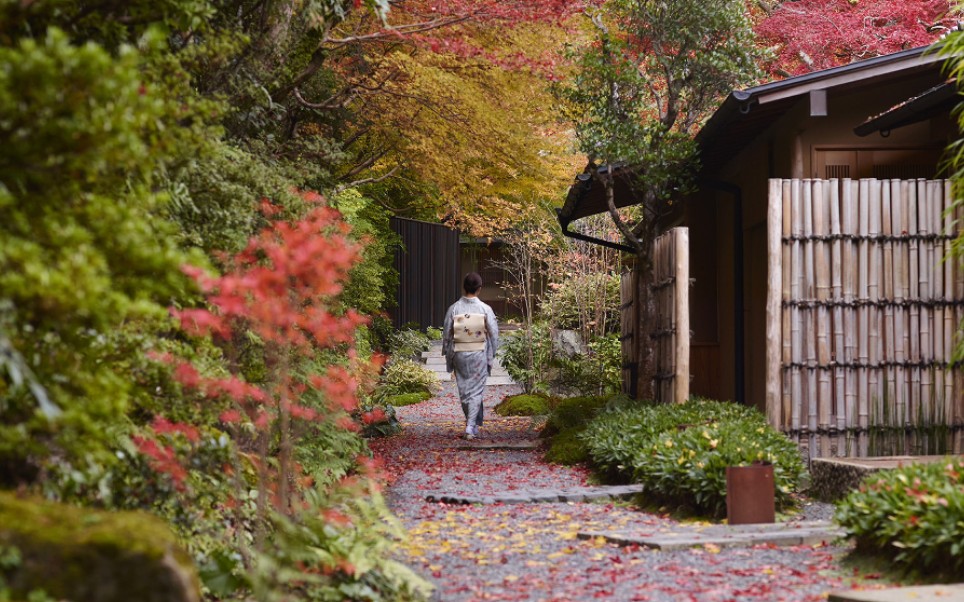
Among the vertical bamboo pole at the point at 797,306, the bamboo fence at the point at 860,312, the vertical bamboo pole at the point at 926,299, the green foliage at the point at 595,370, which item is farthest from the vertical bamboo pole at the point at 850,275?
the green foliage at the point at 595,370

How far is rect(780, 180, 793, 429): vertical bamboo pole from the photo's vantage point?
848 centimetres

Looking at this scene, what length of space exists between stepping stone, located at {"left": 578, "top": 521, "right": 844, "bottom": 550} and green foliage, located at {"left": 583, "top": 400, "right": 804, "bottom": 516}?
0.62 m

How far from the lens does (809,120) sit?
384 inches

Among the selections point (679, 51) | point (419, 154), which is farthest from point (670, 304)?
point (419, 154)

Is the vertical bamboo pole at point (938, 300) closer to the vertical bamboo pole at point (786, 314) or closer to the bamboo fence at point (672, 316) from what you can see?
→ the vertical bamboo pole at point (786, 314)

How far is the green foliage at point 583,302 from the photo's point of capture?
20234 millimetres

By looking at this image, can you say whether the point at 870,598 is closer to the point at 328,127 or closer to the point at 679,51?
the point at 679,51

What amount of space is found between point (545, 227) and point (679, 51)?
488 inches

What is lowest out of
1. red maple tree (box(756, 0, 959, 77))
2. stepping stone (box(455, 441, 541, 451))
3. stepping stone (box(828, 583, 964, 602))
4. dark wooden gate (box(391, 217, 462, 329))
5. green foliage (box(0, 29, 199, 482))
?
stepping stone (box(455, 441, 541, 451))

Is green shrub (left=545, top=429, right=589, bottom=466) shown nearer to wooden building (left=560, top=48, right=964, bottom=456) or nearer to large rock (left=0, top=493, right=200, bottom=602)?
wooden building (left=560, top=48, right=964, bottom=456)

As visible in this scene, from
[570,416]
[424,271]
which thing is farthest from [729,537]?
[424,271]

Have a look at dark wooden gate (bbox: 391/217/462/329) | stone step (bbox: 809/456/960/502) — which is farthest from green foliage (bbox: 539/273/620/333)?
stone step (bbox: 809/456/960/502)

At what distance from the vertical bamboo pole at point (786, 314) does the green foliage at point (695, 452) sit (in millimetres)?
225

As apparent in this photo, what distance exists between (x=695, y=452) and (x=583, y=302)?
1319 cm
